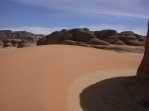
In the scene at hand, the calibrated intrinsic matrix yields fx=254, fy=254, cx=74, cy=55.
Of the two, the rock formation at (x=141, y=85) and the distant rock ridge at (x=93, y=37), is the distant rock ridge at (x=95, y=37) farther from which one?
the rock formation at (x=141, y=85)

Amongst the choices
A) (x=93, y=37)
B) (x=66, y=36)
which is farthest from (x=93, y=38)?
(x=66, y=36)

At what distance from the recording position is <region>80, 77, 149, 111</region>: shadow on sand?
8.53 meters

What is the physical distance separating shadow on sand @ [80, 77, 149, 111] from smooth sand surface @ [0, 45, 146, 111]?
0.29 meters

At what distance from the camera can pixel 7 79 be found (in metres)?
8.99

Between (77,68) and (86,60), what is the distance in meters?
1.83

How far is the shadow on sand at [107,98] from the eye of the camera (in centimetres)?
853

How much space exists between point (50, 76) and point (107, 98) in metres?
2.36

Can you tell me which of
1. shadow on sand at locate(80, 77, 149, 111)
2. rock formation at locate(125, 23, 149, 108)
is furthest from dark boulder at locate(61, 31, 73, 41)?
rock formation at locate(125, 23, 149, 108)

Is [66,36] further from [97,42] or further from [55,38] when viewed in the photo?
[97,42]

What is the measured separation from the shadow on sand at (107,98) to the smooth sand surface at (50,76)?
294mm

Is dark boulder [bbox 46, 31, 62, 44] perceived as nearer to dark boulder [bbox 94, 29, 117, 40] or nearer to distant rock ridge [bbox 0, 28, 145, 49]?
distant rock ridge [bbox 0, 28, 145, 49]

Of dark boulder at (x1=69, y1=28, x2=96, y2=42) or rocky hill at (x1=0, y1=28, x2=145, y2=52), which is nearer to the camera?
rocky hill at (x1=0, y1=28, x2=145, y2=52)

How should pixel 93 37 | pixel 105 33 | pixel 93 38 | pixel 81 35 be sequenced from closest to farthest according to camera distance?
pixel 93 38 < pixel 93 37 < pixel 81 35 < pixel 105 33

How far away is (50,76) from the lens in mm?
9930
